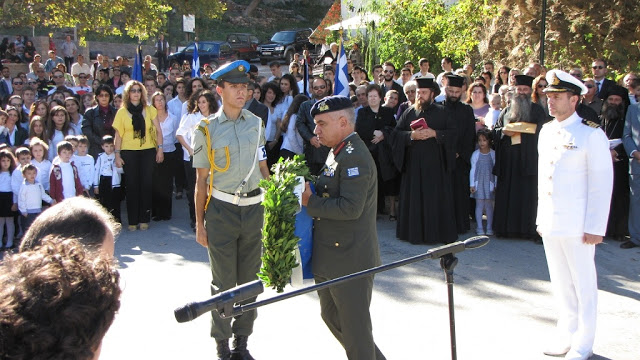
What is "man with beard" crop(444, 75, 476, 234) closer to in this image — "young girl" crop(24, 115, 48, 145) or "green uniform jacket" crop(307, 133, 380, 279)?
"green uniform jacket" crop(307, 133, 380, 279)

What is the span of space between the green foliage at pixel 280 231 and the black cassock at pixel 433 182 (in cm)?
471

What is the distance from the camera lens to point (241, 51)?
3809 cm

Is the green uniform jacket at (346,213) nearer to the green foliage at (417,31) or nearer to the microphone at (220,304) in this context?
the microphone at (220,304)

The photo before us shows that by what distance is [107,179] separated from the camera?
9758 millimetres

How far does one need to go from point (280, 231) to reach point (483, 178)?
5.72m

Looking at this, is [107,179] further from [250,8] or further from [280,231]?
[250,8]

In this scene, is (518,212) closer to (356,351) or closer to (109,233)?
(356,351)

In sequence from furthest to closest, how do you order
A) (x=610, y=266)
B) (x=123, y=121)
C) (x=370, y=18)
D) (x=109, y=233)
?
(x=370, y=18) → (x=123, y=121) → (x=610, y=266) → (x=109, y=233)

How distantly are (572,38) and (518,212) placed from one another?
6614 millimetres

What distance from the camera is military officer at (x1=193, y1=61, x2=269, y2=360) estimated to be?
519 centimetres

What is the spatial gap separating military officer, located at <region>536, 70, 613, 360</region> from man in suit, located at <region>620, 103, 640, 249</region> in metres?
3.71

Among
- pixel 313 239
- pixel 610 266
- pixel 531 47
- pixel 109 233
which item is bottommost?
pixel 610 266

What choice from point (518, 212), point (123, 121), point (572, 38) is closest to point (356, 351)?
Answer: point (518, 212)

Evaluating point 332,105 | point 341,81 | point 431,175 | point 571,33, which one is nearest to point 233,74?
point 332,105
